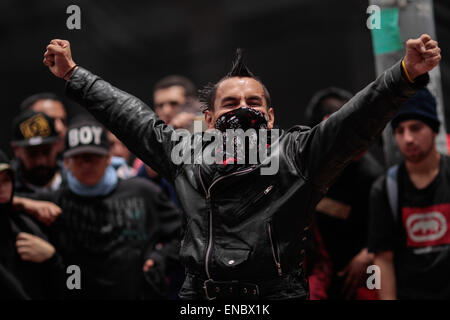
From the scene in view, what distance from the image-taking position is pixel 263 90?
1.92 m

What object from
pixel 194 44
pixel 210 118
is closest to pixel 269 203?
pixel 210 118

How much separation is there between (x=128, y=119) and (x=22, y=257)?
4.00ft

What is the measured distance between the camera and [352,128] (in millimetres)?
1616

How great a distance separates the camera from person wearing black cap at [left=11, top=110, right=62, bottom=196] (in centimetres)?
329

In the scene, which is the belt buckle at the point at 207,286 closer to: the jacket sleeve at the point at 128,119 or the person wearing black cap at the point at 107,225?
the jacket sleeve at the point at 128,119

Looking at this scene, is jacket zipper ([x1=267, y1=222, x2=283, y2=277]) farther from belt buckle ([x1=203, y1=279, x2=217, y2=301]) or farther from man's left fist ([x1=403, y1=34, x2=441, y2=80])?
man's left fist ([x1=403, y1=34, x2=441, y2=80])

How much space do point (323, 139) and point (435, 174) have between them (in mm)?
1246

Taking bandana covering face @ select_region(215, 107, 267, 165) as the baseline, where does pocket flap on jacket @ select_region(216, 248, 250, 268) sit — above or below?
below

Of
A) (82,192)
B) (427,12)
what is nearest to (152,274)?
(82,192)

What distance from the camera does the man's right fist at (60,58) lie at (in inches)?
76.0

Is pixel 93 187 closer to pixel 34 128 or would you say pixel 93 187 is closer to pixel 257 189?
pixel 34 128

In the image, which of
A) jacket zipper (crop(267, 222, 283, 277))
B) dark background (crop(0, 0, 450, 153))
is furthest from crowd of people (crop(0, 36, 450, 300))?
dark background (crop(0, 0, 450, 153))

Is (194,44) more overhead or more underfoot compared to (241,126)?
more overhead

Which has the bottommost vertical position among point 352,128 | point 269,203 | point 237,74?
point 269,203
